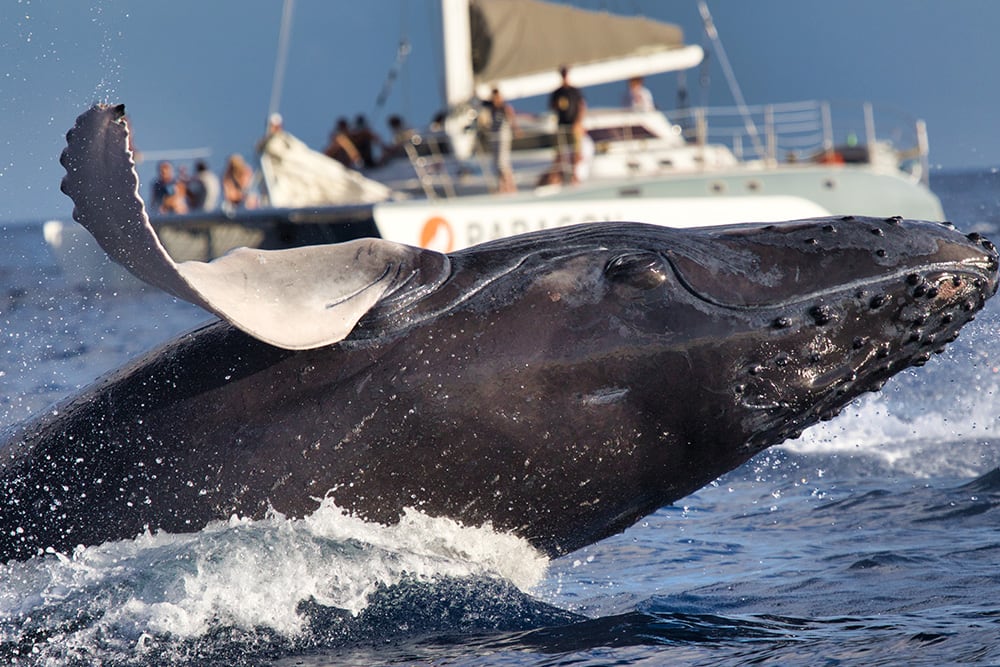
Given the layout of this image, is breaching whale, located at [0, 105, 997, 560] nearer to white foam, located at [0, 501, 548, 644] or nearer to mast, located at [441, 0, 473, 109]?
white foam, located at [0, 501, 548, 644]

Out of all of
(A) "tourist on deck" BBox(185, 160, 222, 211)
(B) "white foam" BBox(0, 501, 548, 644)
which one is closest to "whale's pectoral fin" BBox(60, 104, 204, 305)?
(B) "white foam" BBox(0, 501, 548, 644)

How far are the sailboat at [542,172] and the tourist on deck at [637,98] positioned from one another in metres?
0.69

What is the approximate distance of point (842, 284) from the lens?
19.4ft

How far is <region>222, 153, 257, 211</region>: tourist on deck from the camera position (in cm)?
3634

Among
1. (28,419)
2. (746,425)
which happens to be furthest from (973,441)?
(28,419)

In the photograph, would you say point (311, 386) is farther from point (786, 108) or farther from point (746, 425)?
point (786, 108)

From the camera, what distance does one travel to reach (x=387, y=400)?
5688 mm

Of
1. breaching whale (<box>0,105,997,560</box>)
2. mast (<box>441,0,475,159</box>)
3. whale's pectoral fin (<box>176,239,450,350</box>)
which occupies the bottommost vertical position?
breaching whale (<box>0,105,997,560</box>)

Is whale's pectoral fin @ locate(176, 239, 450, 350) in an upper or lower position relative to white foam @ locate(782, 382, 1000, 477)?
upper

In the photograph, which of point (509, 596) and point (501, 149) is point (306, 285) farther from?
point (501, 149)

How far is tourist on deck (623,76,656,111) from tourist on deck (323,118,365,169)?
7469 mm

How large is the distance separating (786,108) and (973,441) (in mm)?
19645

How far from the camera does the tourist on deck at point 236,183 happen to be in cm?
3634

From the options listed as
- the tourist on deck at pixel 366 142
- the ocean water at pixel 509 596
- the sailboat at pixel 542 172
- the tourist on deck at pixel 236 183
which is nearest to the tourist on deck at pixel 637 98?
the sailboat at pixel 542 172
